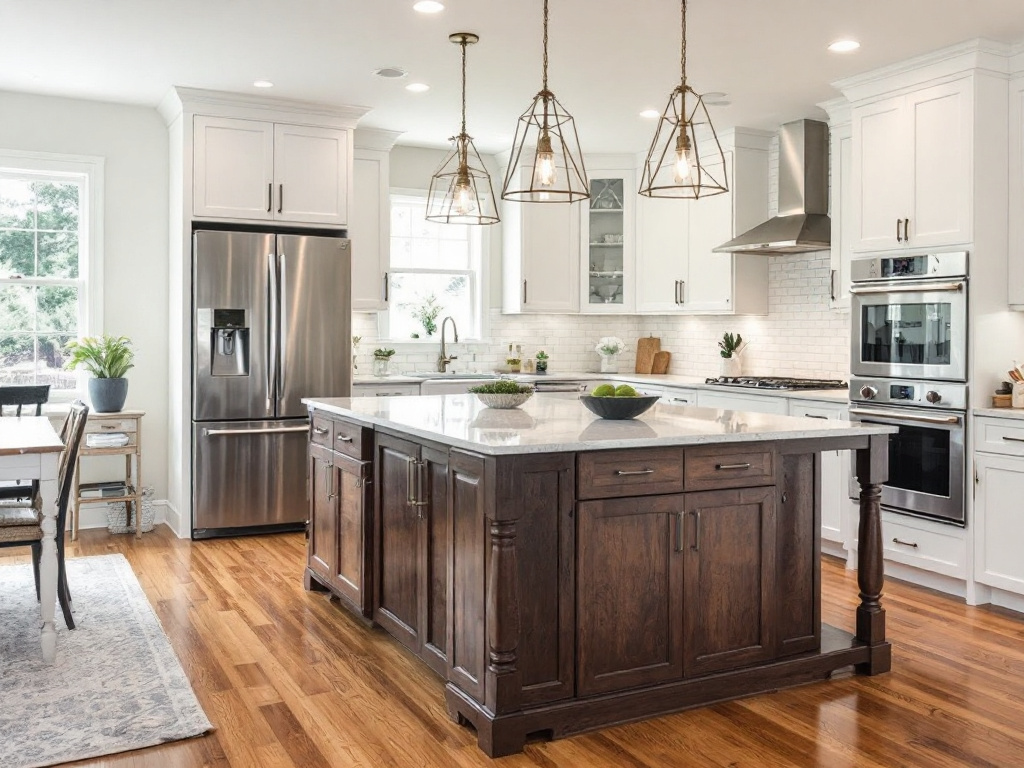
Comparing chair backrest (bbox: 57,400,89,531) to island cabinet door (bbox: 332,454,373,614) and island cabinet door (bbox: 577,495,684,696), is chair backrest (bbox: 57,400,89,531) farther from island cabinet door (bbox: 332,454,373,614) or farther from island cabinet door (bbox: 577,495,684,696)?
island cabinet door (bbox: 577,495,684,696)

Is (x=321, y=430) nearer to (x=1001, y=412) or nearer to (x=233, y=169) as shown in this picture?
(x=233, y=169)

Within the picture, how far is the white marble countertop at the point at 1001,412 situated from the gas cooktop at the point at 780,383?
1.29 m

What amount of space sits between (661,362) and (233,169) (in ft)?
12.0

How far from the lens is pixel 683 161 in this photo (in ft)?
10.4

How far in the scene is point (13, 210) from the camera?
599 centimetres

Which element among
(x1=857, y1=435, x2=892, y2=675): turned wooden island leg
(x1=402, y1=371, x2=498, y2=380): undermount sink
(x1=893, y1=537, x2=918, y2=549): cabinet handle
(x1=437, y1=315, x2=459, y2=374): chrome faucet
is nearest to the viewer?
(x1=857, y1=435, x2=892, y2=675): turned wooden island leg

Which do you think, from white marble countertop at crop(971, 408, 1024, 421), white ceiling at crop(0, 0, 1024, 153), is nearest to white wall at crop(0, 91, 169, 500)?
white ceiling at crop(0, 0, 1024, 153)

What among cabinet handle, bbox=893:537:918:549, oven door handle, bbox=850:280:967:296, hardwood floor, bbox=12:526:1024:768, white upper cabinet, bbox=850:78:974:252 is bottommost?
hardwood floor, bbox=12:526:1024:768

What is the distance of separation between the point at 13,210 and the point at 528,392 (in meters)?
3.92

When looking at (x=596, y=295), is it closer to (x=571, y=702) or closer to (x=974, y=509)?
(x=974, y=509)

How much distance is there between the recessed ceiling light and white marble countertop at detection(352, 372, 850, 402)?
5.98ft

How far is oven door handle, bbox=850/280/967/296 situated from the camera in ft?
15.1

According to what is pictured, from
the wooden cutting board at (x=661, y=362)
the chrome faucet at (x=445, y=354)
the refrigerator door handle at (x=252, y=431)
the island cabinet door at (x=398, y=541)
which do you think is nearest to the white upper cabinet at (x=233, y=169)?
the refrigerator door handle at (x=252, y=431)

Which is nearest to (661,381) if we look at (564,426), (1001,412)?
(1001,412)
